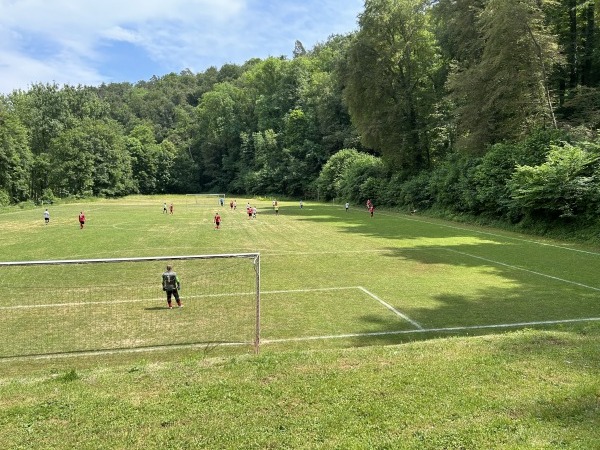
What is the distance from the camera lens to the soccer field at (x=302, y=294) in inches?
378

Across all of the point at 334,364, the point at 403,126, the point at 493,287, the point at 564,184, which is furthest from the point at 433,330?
the point at 403,126

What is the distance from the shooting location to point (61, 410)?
5215 millimetres

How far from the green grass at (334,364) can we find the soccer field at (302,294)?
0.08 metres

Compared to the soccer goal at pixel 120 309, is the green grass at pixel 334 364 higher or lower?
higher

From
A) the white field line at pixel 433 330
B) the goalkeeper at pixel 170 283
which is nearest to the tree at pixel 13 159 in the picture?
the goalkeeper at pixel 170 283

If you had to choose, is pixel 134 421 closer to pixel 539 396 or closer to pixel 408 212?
pixel 539 396

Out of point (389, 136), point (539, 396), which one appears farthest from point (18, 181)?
point (539, 396)

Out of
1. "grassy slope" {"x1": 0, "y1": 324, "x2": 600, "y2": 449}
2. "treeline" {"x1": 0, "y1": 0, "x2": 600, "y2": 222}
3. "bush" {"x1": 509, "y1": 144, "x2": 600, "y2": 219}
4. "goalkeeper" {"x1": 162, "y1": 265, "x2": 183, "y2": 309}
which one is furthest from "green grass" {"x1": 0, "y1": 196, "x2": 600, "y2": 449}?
"treeline" {"x1": 0, "y1": 0, "x2": 600, "y2": 222}

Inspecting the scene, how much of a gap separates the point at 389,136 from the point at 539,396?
146 ft

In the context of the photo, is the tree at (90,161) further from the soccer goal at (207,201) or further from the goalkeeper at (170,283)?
the goalkeeper at (170,283)

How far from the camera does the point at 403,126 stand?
47812mm

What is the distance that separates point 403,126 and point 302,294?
38558 mm

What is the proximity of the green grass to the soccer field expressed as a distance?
75 mm

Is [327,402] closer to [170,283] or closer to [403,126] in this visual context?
[170,283]
